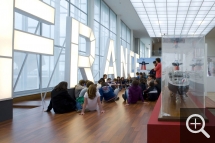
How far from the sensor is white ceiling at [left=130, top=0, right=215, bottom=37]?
17.6m

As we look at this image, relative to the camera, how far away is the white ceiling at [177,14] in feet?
57.7

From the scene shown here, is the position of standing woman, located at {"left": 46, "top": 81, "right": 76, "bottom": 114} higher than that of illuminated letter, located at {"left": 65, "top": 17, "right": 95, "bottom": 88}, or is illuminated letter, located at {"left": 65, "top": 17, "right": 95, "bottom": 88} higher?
illuminated letter, located at {"left": 65, "top": 17, "right": 95, "bottom": 88}

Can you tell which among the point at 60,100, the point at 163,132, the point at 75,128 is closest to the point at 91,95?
the point at 60,100

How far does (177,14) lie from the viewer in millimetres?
20422

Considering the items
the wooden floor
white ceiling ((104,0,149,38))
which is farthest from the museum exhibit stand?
white ceiling ((104,0,149,38))

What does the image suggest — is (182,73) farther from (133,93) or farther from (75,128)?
(133,93)

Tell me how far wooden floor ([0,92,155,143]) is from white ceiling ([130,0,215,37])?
972cm

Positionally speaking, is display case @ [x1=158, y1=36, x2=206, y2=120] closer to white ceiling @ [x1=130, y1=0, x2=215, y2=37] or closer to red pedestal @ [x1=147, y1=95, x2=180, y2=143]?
red pedestal @ [x1=147, y1=95, x2=180, y2=143]

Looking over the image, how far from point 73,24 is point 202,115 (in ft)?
22.1

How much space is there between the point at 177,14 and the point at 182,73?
17686 millimetres

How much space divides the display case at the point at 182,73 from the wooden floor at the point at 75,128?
1.16 m

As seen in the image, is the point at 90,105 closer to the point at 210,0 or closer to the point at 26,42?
the point at 26,42

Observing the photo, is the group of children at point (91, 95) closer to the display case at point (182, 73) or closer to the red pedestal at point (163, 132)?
the display case at point (182, 73)

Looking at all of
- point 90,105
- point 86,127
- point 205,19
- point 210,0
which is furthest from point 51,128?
point 205,19
